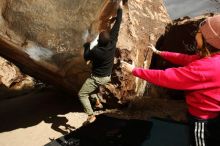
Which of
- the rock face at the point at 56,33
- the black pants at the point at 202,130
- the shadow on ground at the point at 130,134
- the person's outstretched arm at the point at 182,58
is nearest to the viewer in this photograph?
the black pants at the point at 202,130

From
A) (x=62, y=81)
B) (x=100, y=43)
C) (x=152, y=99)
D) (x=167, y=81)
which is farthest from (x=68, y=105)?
(x=167, y=81)

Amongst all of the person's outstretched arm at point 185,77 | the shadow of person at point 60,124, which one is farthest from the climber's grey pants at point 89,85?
the person's outstretched arm at point 185,77

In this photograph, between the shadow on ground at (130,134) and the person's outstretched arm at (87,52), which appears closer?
the shadow on ground at (130,134)

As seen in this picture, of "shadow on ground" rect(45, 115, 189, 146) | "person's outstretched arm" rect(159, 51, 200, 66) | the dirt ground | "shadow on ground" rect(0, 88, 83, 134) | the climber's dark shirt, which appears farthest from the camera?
"shadow on ground" rect(0, 88, 83, 134)

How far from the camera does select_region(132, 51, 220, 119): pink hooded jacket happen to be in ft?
9.85

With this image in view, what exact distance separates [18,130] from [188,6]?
10.2 m

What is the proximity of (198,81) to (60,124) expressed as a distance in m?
2.62

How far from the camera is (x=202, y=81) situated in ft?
9.94

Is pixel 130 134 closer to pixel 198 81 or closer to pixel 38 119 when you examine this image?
pixel 198 81

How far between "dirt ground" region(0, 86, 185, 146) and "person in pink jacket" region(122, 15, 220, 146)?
1.52m

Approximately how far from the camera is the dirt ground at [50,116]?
496 centimetres

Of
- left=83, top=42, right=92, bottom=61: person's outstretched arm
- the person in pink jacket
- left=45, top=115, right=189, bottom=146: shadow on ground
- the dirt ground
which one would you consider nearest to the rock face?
left=83, top=42, right=92, bottom=61: person's outstretched arm

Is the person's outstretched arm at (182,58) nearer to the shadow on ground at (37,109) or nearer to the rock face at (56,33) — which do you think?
the rock face at (56,33)

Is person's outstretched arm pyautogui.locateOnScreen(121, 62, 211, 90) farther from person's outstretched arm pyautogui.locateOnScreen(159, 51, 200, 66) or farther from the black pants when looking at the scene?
person's outstretched arm pyautogui.locateOnScreen(159, 51, 200, 66)
